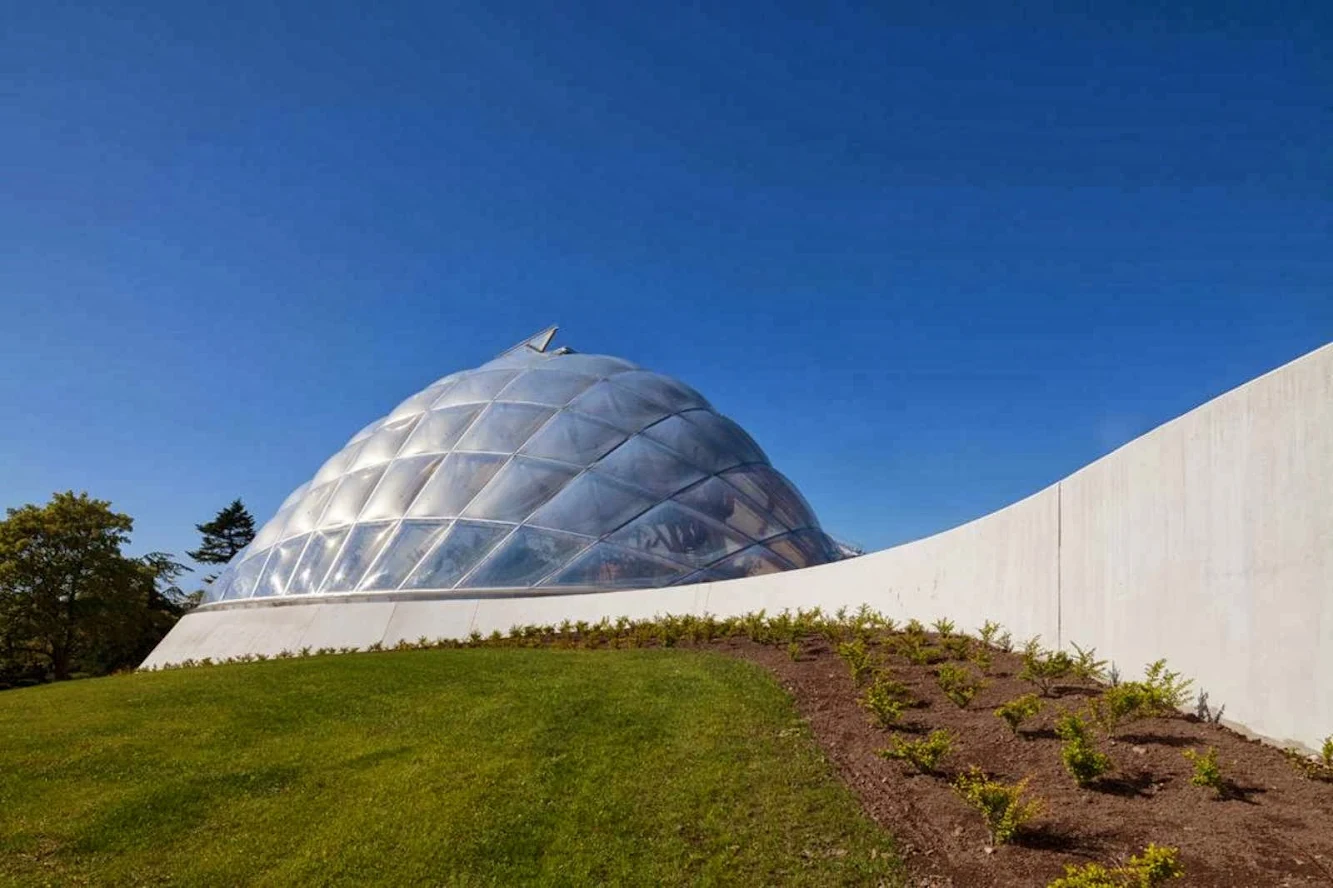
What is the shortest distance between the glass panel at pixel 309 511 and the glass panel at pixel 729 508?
10.4 m

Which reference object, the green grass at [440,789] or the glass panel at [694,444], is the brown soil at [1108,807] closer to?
the green grass at [440,789]

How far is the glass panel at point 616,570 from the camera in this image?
19422 mm

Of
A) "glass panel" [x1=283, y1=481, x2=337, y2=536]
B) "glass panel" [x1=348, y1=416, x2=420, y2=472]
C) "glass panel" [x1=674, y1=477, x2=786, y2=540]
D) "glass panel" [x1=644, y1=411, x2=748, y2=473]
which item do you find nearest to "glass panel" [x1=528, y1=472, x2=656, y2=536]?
"glass panel" [x1=674, y1=477, x2=786, y2=540]

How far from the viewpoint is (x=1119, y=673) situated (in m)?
7.30

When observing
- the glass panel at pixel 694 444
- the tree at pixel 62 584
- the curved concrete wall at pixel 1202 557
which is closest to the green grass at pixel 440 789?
the curved concrete wall at pixel 1202 557

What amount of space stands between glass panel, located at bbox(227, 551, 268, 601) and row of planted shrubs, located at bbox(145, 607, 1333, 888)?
44.0ft

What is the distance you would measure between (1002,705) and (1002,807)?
2067 mm

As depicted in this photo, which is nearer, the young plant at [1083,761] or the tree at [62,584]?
the young plant at [1083,761]

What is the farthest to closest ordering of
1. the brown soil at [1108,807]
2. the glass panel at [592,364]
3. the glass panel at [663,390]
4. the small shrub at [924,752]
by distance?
the glass panel at [592,364] < the glass panel at [663,390] < the small shrub at [924,752] < the brown soil at [1108,807]

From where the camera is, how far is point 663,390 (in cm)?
2516

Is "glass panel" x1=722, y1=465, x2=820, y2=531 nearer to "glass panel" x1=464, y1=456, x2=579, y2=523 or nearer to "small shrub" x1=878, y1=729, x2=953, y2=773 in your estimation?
"glass panel" x1=464, y1=456, x2=579, y2=523

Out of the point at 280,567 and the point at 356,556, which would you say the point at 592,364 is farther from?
the point at 280,567

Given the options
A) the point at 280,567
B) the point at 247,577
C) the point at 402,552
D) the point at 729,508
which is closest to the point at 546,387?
the point at 402,552

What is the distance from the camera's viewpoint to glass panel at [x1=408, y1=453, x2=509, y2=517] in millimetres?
21297
